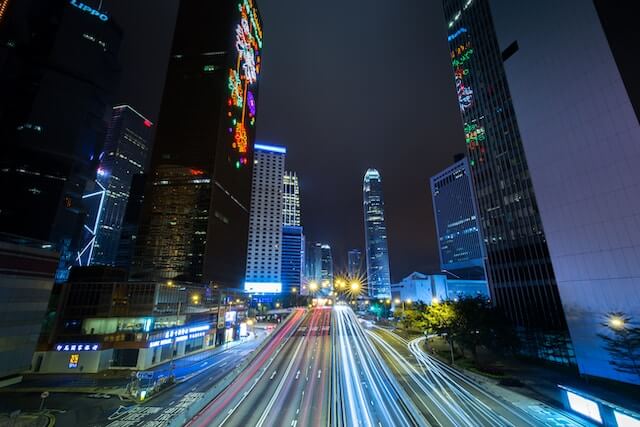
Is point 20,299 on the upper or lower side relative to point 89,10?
lower

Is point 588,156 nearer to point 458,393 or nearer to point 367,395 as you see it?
point 458,393

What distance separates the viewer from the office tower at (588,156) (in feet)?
105

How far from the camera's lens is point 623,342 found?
Result: 100ft

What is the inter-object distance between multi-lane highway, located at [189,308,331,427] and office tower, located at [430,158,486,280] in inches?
4682

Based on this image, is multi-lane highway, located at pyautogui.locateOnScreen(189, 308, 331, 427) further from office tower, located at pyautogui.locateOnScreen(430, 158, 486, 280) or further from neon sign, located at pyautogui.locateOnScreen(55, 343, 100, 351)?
office tower, located at pyautogui.locateOnScreen(430, 158, 486, 280)

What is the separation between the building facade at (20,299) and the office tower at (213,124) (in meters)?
66.9

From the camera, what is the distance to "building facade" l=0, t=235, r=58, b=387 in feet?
105

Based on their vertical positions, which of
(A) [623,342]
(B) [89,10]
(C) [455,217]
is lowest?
(A) [623,342]

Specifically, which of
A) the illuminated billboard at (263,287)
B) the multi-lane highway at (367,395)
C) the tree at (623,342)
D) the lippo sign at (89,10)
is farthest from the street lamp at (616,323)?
the lippo sign at (89,10)

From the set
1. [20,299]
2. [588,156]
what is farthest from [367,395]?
[20,299]

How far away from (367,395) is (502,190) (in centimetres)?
5268

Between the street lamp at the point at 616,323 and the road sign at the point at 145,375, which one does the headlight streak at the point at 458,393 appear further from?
the road sign at the point at 145,375

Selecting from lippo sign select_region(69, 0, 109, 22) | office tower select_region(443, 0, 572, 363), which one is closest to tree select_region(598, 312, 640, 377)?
office tower select_region(443, 0, 572, 363)

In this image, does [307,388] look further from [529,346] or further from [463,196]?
[463,196]
